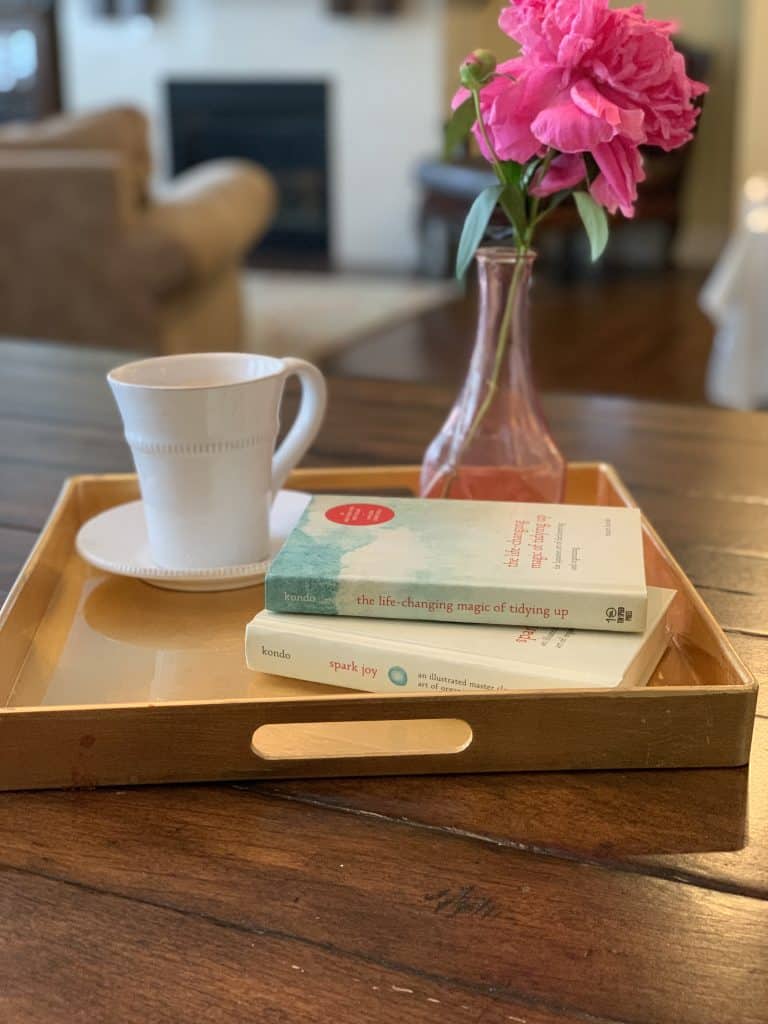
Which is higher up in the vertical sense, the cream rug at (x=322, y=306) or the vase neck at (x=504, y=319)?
the vase neck at (x=504, y=319)

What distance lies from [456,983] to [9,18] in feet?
21.0

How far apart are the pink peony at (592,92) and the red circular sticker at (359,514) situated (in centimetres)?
20

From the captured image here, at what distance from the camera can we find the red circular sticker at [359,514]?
0.62 m

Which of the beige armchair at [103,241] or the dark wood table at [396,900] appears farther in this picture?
the beige armchair at [103,241]

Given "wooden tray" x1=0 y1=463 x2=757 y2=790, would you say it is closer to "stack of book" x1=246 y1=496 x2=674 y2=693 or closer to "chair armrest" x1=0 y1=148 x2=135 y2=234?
"stack of book" x1=246 y1=496 x2=674 y2=693

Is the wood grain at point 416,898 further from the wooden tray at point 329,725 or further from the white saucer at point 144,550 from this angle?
the white saucer at point 144,550

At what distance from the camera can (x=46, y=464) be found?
99 cm

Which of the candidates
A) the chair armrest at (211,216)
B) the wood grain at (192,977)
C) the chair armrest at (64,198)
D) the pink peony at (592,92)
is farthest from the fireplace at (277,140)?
the wood grain at (192,977)

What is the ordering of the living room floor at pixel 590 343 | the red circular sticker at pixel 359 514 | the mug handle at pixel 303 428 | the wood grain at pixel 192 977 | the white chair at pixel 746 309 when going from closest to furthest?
1. the wood grain at pixel 192 977
2. the red circular sticker at pixel 359 514
3. the mug handle at pixel 303 428
4. the white chair at pixel 746 309
5. the living room floor at pixel 590 343

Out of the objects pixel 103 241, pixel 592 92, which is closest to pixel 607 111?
pixel 592 92

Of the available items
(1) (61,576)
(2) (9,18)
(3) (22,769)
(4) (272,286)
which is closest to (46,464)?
(1) (61,576)

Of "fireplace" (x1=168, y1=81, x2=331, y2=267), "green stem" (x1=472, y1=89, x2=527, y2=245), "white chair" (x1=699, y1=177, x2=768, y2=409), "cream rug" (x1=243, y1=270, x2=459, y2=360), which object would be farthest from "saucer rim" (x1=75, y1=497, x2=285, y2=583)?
"fireplace" (x1=168, y1=81, x2=331, y2=267)

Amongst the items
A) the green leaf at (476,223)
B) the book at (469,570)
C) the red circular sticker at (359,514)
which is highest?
the green leaf at (476,223)

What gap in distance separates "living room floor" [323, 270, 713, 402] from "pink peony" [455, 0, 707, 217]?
2402 mm
